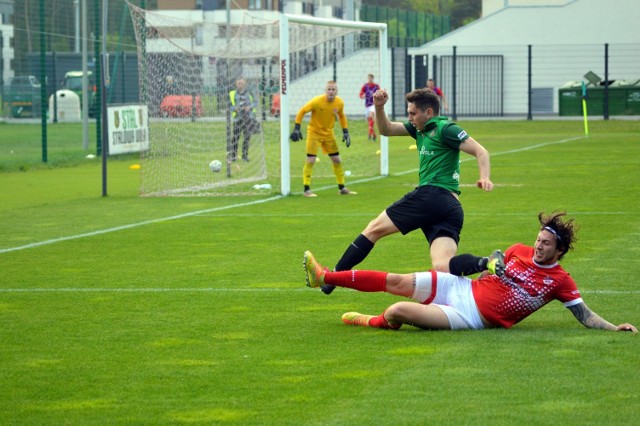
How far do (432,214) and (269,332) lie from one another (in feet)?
6.17

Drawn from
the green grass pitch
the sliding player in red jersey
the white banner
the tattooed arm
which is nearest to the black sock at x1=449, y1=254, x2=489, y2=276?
the sliding player in red jersey

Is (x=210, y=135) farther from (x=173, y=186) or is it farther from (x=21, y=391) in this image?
(x=21, y=391)

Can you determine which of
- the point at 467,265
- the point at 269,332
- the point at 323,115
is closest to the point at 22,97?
the point at 323,115

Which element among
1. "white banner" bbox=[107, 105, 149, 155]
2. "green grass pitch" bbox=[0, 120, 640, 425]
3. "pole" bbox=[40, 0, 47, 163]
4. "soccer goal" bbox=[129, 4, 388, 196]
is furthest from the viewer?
"pole" bbox=[40, 0, 47, 163]

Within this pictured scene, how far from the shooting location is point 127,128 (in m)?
27.6

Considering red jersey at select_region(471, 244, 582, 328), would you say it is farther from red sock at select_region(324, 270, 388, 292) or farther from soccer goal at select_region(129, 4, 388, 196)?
soccer goal at select_region(129, 4, 388, 196)

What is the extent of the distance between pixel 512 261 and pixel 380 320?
42.0 inches

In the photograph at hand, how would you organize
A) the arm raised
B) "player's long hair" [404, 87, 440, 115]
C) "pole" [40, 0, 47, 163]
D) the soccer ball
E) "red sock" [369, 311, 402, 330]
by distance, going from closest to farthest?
"red sock" [369, 311, 402, 330]
"player's long hair" [404, 87, 440, 115]
the arm raised
the soccer ball
"pole" [40, 0, 47, 163]

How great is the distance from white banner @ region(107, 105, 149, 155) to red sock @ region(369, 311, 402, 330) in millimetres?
18276

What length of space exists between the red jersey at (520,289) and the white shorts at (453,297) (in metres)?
0.07

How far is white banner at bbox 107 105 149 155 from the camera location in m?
26.8

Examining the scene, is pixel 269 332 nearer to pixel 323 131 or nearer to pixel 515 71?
pixel 323 131

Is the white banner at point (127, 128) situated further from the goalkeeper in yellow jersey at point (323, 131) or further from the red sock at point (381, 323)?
the red sock at point (381, 323)

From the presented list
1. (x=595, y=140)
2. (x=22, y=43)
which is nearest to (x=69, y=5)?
(x=22, y=43)
